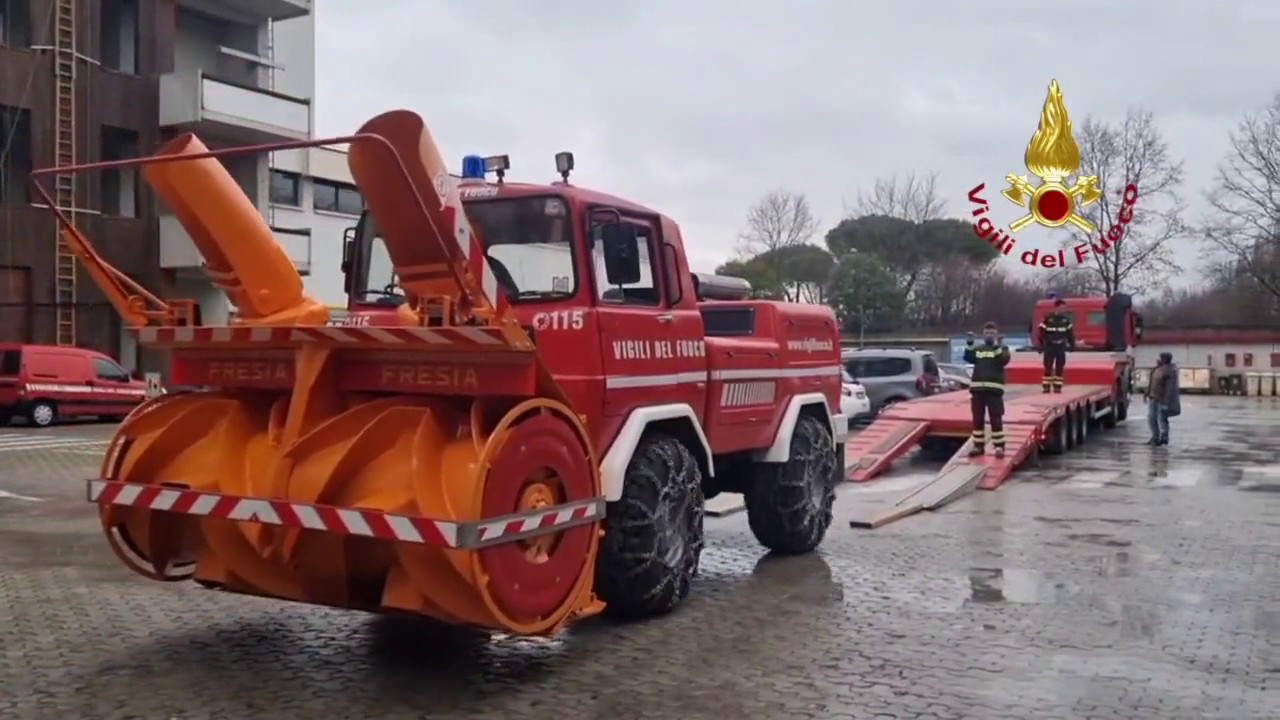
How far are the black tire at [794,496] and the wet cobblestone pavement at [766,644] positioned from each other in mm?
250

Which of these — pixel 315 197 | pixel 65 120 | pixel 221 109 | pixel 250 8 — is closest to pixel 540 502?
pixel 65 120

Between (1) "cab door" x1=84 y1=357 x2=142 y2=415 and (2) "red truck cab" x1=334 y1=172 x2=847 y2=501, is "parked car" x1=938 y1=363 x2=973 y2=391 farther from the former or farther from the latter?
(2) "red truck cab" x1=334 y1=172 x2=847 y2=501

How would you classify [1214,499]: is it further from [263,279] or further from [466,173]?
[263,279]

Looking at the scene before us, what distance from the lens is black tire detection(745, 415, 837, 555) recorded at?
9.80 metres

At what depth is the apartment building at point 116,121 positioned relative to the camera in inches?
1060

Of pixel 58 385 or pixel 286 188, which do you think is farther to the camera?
pixel 286 188

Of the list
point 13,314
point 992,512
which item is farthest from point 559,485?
point 13,314

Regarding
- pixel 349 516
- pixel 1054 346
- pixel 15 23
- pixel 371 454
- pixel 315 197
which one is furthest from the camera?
pixel 315 197

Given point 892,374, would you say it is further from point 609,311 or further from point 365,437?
point 365,437

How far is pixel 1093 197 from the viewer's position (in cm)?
4684

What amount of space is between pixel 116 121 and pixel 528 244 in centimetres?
2452

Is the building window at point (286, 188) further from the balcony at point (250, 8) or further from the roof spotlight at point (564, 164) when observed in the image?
the roof spotlight at point (564, 164)

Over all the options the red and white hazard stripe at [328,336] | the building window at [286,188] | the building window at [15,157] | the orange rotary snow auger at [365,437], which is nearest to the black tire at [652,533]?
the orange rotary snow auger at [365,437]

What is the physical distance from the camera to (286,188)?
1346 inches
